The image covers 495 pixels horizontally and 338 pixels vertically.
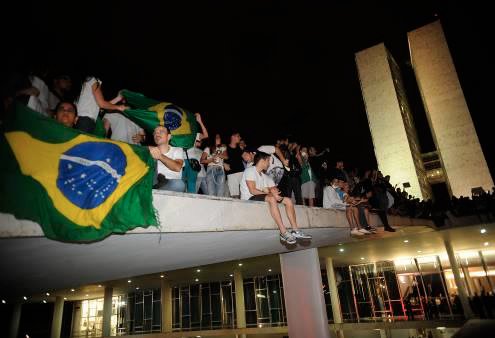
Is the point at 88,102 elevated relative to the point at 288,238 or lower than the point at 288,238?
elevated

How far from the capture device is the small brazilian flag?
21.5 feet

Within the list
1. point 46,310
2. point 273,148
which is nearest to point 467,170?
point 273,148

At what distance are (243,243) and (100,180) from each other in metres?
3.88

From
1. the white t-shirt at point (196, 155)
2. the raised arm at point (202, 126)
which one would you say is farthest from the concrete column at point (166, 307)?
the white t-shirt at point (196, 155)

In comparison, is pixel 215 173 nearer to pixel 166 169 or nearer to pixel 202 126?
pixel 202 126

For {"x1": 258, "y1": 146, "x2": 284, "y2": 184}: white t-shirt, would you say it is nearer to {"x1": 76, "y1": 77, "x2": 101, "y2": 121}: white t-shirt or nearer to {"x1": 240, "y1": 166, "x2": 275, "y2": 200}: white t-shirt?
{"x1": 240, "y1": 166, "x2": 275, "y2": 200}: white t-shirt

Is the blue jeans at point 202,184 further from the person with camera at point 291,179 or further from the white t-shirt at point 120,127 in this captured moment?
the person with camera at point 291,179

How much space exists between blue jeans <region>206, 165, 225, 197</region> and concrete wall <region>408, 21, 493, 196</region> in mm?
25144

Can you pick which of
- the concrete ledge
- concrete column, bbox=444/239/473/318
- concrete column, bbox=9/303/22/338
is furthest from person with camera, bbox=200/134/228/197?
concrete column, bbox=9/303/22/338

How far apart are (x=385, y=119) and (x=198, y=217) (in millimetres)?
28571

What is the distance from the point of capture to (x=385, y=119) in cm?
2978

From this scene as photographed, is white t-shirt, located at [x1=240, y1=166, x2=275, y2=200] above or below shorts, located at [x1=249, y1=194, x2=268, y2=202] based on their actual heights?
above

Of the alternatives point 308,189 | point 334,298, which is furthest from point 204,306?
point 308,189

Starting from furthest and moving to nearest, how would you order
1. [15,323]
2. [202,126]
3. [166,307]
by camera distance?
[15,323] < [166,307] < [202,126]
